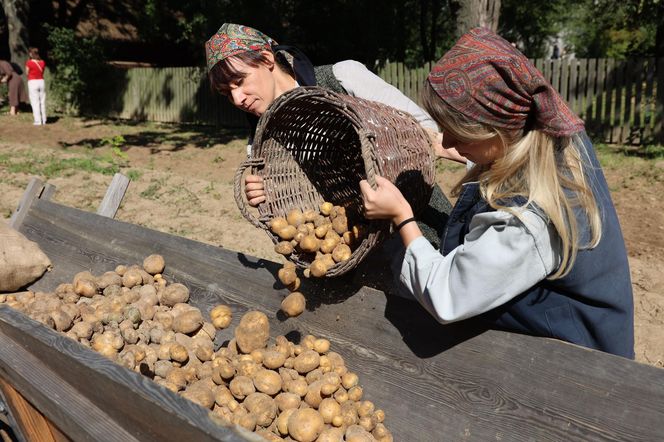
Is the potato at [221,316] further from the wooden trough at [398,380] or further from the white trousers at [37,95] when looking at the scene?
the white trousers at [37,95]

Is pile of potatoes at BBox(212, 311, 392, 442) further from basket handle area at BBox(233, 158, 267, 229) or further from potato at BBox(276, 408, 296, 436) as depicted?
basket handle area at BBox(233, 158, 267, 229)

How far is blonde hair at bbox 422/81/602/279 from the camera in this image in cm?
150

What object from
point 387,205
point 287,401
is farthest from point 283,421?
point 387,205

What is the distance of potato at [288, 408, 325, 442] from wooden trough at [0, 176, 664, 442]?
11.9 inches

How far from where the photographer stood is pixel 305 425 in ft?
6.23

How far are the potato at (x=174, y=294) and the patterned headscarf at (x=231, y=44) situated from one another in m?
1.12

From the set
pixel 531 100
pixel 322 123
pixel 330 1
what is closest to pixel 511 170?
pixel 531 100

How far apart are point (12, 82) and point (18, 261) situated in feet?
50.2

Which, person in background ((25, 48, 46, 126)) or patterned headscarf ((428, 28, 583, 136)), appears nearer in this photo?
patterned headscarf ((428, 28, 583, 136))

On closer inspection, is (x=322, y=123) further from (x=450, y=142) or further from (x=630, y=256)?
(x=630, y=256)

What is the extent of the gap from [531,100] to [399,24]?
18.2m

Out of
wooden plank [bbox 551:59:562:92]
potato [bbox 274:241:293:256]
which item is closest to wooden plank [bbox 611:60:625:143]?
wooden plank [bbox 551:59:562:92]

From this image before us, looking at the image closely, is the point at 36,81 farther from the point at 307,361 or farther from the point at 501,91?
the point at 501,91

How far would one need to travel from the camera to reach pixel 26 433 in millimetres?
2301
